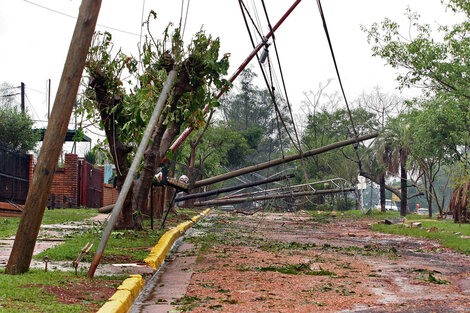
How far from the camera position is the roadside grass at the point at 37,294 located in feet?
17.1

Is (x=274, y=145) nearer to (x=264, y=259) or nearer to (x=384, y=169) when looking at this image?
(x=384, y=169)

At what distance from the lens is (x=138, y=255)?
10.1m

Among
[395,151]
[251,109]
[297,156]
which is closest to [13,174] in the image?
[297,156]

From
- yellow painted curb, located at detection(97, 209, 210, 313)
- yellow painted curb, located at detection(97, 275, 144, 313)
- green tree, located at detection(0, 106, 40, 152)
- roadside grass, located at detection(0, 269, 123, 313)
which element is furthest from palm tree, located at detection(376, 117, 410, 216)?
roadside grass, located at detection(0, 269, 123, 313)

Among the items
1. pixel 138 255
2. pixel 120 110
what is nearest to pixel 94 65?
pixel 120 110

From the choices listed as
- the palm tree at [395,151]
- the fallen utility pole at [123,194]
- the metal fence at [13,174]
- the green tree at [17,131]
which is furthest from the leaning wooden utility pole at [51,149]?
the palm tree at [395,151]

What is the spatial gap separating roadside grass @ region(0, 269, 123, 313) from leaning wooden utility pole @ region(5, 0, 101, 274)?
0.29 metres

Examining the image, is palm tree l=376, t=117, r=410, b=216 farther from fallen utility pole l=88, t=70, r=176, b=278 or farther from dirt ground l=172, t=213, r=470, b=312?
fallen utility pole l=88, t=70, r=176, b=278

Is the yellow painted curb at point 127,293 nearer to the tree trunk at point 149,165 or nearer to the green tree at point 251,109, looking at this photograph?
the tree trunk at point 149,165

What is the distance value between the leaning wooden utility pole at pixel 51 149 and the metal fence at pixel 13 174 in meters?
13.0

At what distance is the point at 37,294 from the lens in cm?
583

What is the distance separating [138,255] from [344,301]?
454 centimetres

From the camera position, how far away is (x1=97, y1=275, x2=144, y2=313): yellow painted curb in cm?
544

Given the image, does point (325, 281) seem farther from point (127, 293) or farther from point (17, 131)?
point (17, 131)
